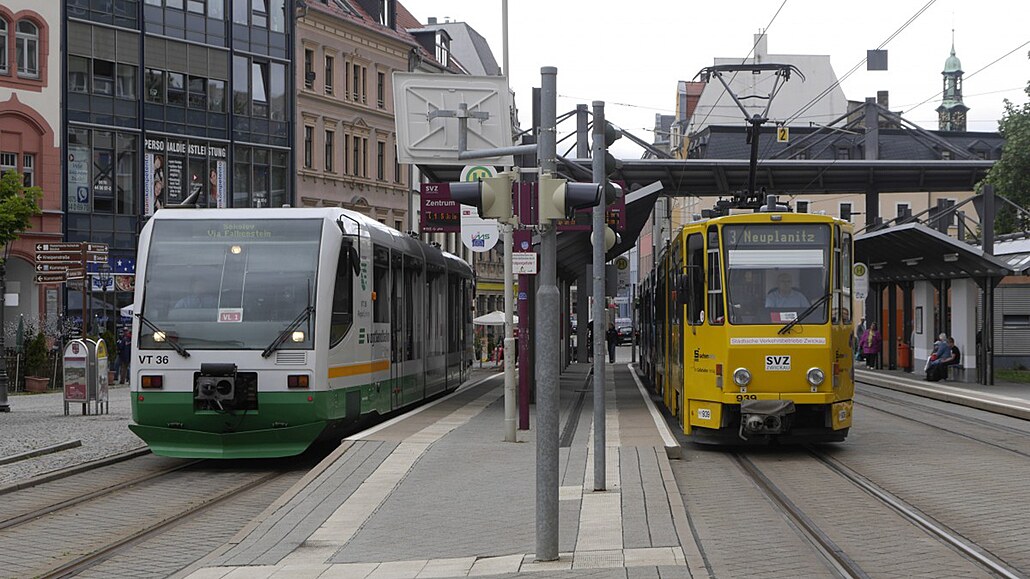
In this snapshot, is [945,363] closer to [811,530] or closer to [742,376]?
[742,376]

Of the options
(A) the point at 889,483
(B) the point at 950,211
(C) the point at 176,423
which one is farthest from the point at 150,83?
(A) the point at 889,483

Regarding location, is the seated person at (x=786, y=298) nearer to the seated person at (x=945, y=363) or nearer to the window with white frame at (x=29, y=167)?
the seated person at (x=945, y=363)

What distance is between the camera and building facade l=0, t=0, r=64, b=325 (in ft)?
144

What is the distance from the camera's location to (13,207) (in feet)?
84.6

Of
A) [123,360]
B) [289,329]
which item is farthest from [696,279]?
[123,360]

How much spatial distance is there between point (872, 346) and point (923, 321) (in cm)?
692

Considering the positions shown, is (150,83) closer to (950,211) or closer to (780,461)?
(950,211)

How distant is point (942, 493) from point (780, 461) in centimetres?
351

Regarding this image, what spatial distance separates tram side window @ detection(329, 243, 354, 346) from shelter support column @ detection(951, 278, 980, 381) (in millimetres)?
20066

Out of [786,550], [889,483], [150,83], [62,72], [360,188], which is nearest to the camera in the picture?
[786,550]

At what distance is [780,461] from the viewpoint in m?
16.4

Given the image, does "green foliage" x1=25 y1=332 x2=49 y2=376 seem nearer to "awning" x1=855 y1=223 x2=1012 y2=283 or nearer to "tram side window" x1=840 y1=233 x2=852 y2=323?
"awning" x1=855 y1=223 x2=1012 y2=283

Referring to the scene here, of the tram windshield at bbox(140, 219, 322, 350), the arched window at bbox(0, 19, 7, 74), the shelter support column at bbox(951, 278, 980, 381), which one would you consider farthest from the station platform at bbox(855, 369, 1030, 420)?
the arched window at bbox(0, 19, 7, 74)

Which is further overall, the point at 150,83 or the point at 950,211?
the point at 150,83
